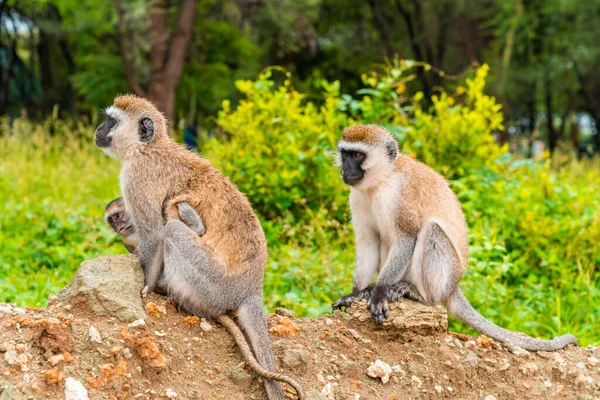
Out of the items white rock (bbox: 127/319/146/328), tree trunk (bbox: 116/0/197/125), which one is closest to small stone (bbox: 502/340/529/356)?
white rock (bbox: 127/319/146/328)

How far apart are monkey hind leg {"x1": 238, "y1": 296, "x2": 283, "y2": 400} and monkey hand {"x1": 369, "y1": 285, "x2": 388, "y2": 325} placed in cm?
74

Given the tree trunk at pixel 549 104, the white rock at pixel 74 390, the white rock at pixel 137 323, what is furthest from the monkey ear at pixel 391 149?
the tree trunk at pixel 549 104

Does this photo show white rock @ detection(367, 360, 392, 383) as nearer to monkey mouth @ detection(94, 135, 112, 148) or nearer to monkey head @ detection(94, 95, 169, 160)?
monkey head @ detection(94, 95, 169, 160)

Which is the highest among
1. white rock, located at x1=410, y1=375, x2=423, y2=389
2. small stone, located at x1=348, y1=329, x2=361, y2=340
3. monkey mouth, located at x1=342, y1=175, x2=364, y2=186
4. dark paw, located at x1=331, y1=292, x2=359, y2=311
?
monkey mouth, located at x1=342, y1=175, x2=364, y2=186

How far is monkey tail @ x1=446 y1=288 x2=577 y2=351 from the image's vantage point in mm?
4715

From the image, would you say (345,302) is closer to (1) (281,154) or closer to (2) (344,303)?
(2) (344,303)

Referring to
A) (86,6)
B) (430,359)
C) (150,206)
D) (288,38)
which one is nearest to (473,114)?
(430,359)

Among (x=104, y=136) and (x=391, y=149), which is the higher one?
(x=104, y=136)

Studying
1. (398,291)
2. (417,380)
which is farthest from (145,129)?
(417,380)

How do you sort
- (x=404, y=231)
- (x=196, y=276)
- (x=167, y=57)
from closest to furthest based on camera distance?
(x=196, y=276) → (x=404, y=231) → (x=167, y=57)

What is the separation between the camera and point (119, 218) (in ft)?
15.2

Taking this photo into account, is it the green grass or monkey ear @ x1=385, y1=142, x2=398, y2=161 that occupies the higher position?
monkey ear @ x1=385, y1=142, x2=398, y2=161

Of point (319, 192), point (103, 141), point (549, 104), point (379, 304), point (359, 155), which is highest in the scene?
point (103, 141)

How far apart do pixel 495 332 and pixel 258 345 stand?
1705mm
